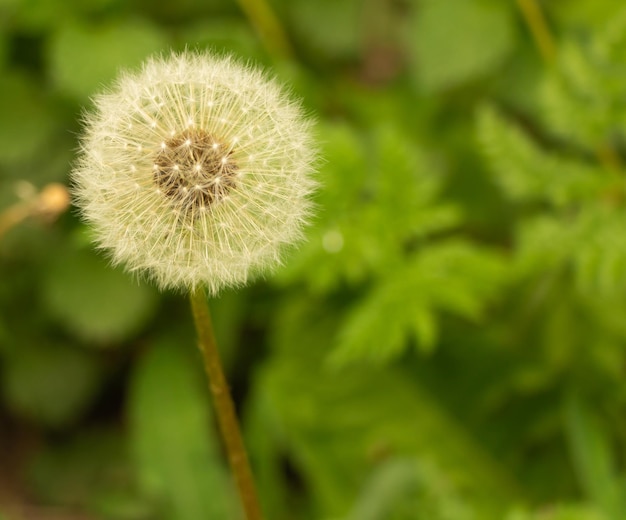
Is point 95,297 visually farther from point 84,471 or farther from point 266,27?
point 266,27

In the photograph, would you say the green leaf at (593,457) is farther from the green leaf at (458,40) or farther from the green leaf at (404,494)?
the green leaf at (458,40)

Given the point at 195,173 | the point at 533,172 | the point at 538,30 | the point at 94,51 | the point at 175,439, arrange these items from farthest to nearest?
the point at 538,30 → the point at 175,439 → the point at 94,51 → the point at 533,172 → the point at 195,173

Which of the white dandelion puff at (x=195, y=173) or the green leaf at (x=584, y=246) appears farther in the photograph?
the green leaf at (x=584, y=246)

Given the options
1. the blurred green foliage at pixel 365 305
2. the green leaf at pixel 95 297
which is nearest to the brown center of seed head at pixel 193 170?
the blurred green foliage at pixel 365 305

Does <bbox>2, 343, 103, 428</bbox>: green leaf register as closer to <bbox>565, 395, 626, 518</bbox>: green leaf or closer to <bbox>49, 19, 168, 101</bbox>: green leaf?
<bbox>49, 19, 168, 101</bbox>: green leaf

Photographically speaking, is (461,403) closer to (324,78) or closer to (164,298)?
(164,298)

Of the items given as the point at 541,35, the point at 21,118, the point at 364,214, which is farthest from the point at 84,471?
the point at 541,35

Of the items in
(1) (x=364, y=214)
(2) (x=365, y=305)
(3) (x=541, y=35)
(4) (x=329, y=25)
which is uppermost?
(4) (x=329, y=25)

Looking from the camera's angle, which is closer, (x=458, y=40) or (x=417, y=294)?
(x=417, y=294)
